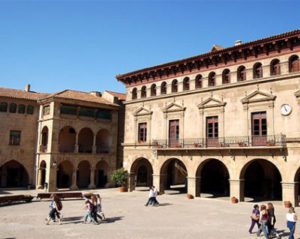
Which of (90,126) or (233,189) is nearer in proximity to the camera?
(233,189)

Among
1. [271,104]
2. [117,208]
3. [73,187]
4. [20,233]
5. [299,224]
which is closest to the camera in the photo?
[20,233]

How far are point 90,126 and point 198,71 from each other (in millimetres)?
14387

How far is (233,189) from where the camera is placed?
24.1 meters

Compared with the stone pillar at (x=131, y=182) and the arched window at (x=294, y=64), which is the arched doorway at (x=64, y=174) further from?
the arched window at (x=294, y=64)

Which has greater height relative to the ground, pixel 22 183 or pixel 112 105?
pixel 112 105

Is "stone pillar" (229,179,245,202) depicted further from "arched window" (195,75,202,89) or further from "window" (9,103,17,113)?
"window" (9,103,17,113)

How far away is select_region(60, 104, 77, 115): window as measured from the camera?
33156 mm

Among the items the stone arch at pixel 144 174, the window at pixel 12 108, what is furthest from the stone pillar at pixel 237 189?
the window at pixel 12 108

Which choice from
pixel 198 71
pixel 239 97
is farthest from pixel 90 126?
pixel 239 97

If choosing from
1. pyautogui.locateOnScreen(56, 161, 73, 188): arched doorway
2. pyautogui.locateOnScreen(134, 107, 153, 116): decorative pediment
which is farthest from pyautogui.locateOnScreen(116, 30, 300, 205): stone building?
pyautogui.locateOnScreen(56, 161, 73, 188): arched doorway

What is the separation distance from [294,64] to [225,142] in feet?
25.3

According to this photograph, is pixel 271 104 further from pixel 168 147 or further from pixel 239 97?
pixel 168 147

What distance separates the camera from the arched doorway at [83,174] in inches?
1460

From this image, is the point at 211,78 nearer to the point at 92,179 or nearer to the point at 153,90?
the point at 153,90
